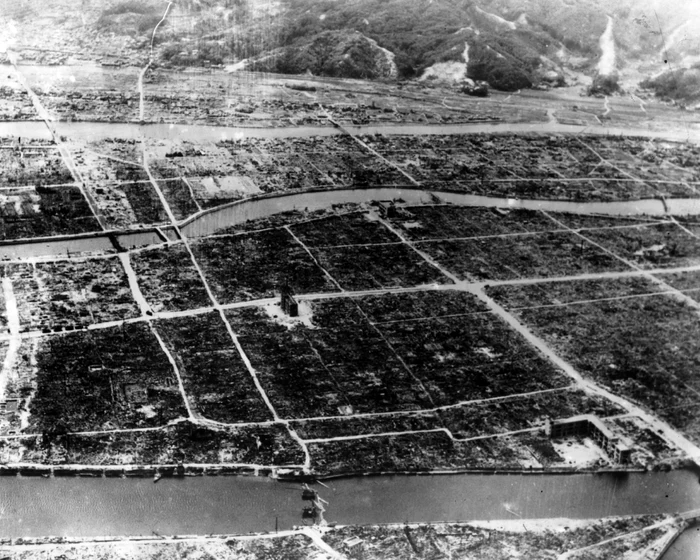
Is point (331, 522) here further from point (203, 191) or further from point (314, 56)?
point (314, 56)

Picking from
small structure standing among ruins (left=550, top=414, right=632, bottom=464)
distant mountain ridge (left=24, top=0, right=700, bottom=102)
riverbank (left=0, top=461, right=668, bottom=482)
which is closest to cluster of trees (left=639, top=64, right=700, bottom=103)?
distant mountain ridge (left=24, top=0, right=700, bottom=102)

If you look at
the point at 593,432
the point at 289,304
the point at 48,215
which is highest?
the point at 289,304

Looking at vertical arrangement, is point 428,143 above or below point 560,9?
below

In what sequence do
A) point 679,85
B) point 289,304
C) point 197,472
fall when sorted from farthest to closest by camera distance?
point 679,85
point 289,304
point 197,472

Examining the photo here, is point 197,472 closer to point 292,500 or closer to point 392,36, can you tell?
point 292,500

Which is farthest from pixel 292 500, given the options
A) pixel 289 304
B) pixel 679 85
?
pixel 679 85

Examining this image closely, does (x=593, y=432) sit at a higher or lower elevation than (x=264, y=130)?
lower

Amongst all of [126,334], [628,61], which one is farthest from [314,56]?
[126,334]
